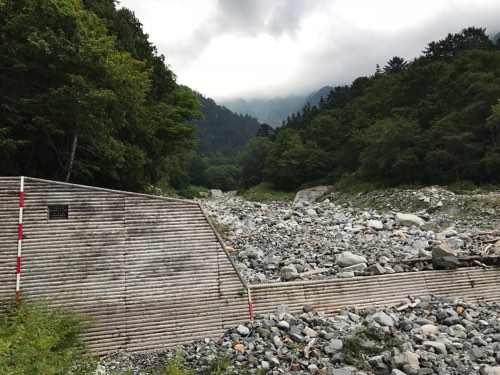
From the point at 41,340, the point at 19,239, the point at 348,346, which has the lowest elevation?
the point at 348,346

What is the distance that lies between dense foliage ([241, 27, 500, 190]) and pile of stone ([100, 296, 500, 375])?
24.6m

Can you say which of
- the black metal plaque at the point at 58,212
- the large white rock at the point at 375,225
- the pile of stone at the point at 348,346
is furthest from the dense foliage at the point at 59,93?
the large white rock at the point at 375,225

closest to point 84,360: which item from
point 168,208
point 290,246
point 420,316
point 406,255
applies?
point 168,208

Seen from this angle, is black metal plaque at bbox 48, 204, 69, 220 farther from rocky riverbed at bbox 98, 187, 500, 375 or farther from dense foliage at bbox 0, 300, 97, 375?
rocky riverbed at bbox 98, 187, 500, 375

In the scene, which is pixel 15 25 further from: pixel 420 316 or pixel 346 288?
pixel 420 316

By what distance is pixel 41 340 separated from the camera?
5.41 m

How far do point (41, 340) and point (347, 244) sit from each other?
463 inches

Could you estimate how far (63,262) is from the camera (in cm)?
764

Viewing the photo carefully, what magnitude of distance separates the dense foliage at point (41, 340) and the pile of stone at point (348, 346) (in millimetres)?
708

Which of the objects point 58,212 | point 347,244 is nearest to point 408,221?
point 347,244

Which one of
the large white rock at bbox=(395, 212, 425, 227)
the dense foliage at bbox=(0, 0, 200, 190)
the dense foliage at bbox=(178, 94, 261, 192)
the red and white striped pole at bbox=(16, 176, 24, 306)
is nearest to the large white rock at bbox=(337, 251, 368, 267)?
the large white rock at bbox=(395, 212, 425, 227)

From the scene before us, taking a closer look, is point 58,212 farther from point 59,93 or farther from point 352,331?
point 352,331

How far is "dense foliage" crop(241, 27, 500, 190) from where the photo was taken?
30.2m

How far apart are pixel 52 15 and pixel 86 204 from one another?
24.9 feet
